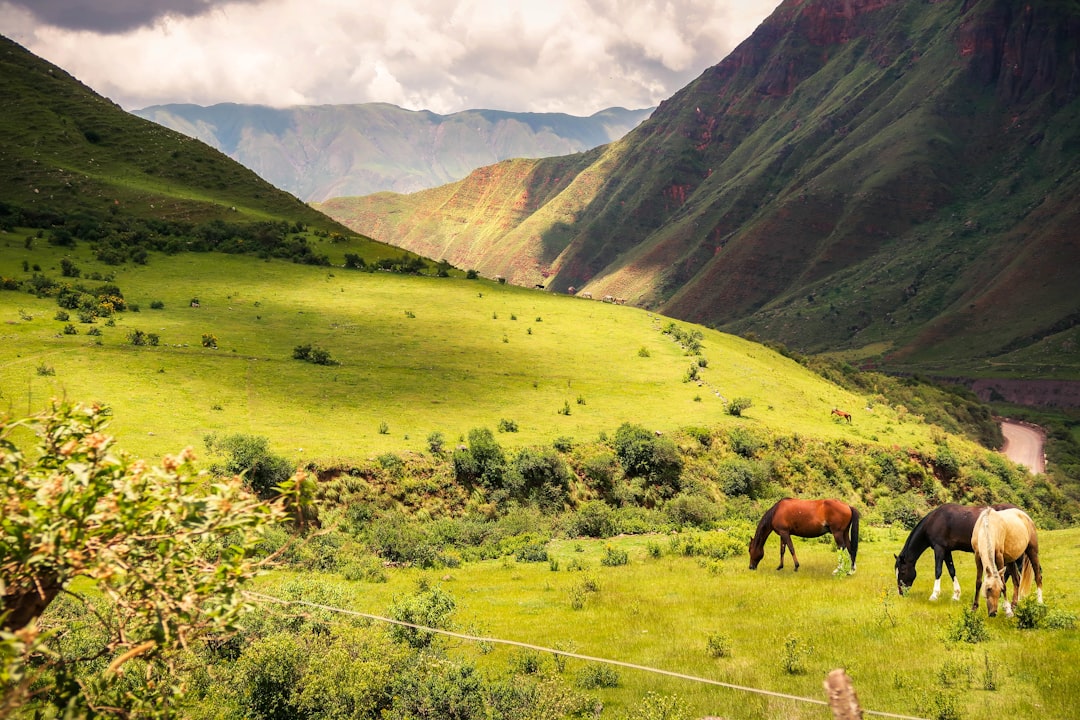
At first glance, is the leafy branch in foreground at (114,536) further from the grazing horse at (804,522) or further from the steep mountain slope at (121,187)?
the steep mountain slope at (121,187)

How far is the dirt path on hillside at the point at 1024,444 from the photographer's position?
83.7 m

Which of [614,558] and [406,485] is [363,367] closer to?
[406,485]

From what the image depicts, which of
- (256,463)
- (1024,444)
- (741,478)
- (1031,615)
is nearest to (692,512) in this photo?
(741,478)

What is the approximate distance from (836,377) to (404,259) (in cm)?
6031

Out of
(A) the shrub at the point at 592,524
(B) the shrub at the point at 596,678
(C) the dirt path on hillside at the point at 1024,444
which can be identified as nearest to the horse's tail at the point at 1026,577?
(B) the shrub at the point at 596,678

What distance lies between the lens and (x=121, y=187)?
85.5m

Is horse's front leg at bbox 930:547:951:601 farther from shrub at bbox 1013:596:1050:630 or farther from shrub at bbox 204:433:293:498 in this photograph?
shrub at bbox 204:433:293:498

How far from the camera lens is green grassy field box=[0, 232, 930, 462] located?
118 ft

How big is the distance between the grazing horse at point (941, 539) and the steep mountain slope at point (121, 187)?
241 ft

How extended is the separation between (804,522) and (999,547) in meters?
7.13

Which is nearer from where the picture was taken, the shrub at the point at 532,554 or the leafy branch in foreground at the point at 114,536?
the leafy branch in foreground at the point at 114,536

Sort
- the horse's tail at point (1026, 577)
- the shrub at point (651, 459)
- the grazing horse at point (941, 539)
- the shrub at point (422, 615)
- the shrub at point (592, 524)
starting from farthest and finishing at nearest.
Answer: the shrub at point (651, 459)
the shrub at point (592, 524)
the shrub at point (422, 615)
the grazing horse at point (941, 539)
the horse's tail at point (1026, 577)

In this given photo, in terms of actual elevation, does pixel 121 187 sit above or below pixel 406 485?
above

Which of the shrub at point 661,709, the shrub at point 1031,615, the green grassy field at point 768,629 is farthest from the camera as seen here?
the shrub at point 1031,615
